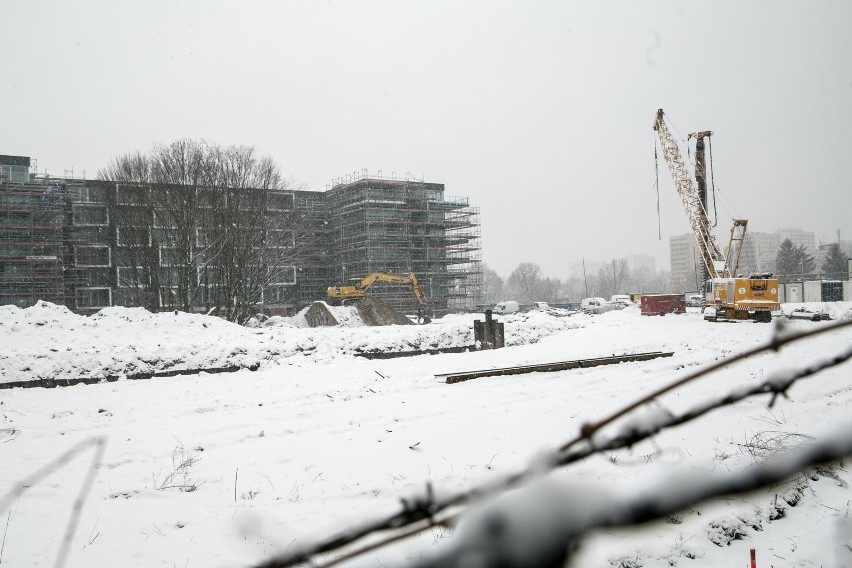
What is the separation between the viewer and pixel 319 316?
3191 cm

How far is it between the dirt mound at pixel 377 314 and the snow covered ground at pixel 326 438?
14.6 meters

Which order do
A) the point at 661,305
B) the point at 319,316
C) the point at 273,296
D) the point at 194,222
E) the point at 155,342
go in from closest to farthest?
the point at 155,342, the point at 194,222, the point at 661,305, the point at 319,316, the point at 273,296

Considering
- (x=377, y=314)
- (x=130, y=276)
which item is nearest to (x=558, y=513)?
(x=130, y=276)

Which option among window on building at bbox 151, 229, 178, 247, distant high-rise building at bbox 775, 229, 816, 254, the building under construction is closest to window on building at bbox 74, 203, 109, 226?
window on building at bbox 151, 229, 178, 247

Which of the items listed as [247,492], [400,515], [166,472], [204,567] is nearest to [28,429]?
[166,472]

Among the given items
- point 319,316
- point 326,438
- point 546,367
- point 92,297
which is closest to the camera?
point 326,438

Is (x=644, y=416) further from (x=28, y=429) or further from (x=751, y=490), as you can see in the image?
(x=28, y=429)

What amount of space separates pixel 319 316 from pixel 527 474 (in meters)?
32.1

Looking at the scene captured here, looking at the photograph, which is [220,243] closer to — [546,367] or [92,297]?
[546,367]

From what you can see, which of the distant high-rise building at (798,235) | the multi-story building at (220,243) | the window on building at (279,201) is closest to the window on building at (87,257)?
the multi-story building at (220,243)

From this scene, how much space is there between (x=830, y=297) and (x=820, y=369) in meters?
47.1

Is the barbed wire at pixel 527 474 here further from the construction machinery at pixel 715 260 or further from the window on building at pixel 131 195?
the window on building at pixel 131 195

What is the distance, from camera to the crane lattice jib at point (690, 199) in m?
32.2

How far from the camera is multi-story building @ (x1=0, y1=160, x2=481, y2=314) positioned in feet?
87.9
